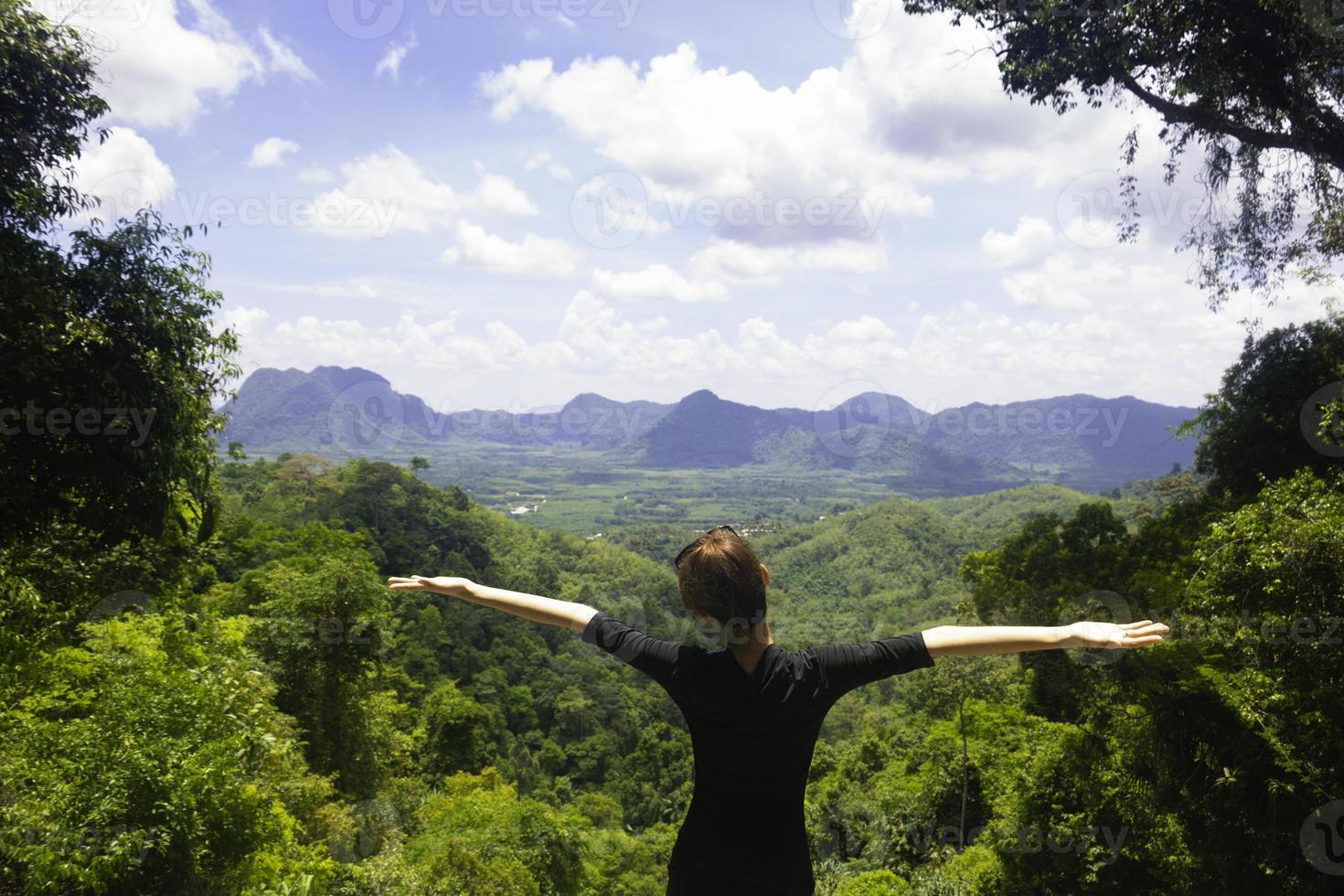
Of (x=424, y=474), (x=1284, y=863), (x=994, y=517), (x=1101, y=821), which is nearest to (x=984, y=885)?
(x=1101, y=821)

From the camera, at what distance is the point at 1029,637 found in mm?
1476

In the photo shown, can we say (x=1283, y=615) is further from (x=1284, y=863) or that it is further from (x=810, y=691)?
(x=810, y=691)

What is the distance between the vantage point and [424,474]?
172000 millimetres

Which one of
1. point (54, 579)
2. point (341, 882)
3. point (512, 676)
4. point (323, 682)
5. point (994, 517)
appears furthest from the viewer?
point (994, 517)

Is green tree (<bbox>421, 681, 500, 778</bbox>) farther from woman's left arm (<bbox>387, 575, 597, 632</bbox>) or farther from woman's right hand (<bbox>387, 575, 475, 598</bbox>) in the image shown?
woman's left arm (<bbox>387, 575, 597, 632</bbox>)

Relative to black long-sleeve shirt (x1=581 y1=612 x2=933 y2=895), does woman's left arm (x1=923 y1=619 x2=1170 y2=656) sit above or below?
above

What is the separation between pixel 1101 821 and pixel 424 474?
577ft
